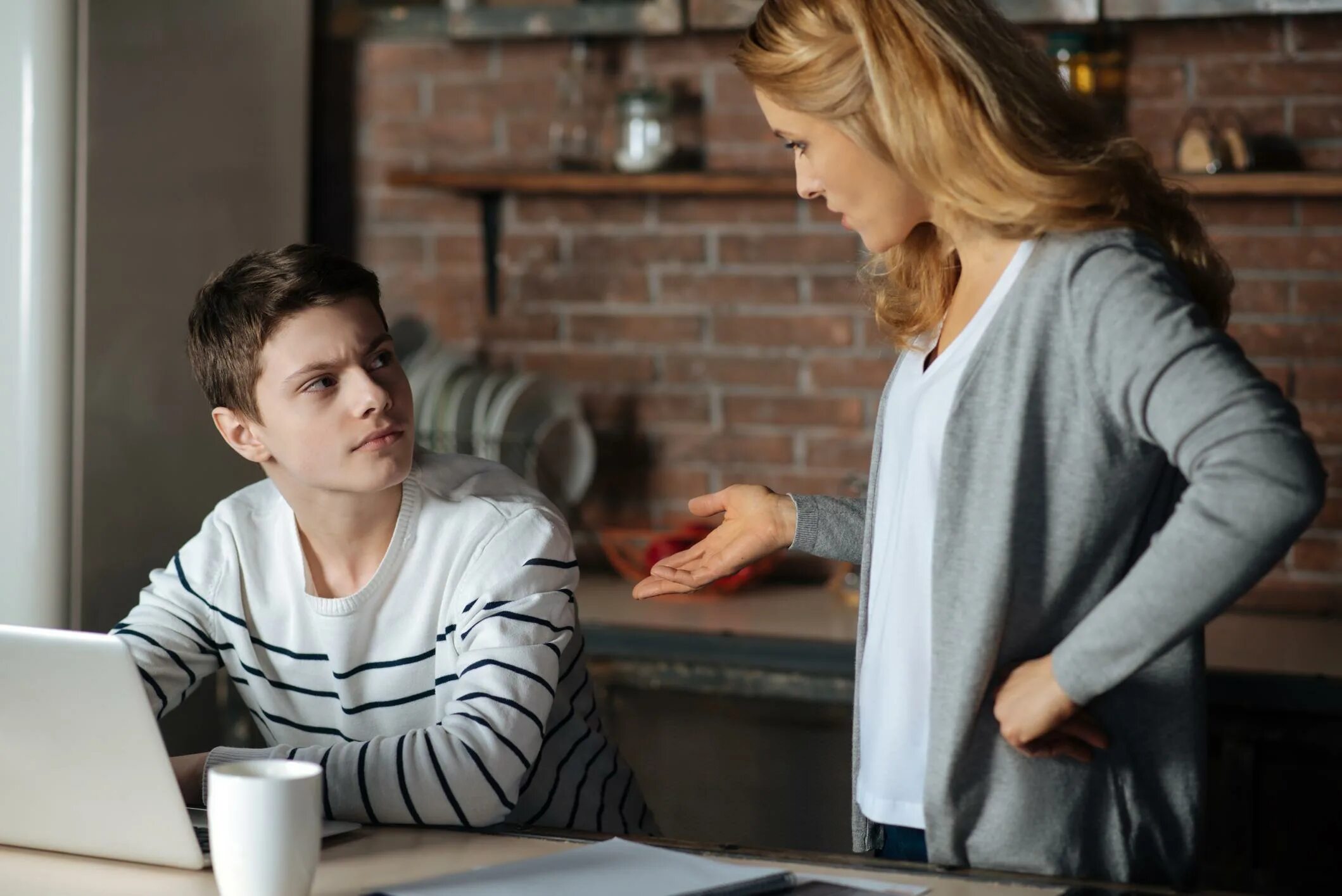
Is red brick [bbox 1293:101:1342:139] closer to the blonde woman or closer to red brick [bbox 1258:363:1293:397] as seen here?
red brick [bbox 1258:363:1293:397]

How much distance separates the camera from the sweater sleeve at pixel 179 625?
1.53 meters

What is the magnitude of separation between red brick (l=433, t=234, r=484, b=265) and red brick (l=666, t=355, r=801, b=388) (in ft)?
1.45

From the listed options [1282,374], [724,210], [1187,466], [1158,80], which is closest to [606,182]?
[724,210]

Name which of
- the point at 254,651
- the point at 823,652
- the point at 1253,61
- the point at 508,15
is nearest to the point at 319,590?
the point at 254,651

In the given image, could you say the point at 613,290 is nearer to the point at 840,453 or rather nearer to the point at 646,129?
the point at 646,129

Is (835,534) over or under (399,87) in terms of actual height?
under

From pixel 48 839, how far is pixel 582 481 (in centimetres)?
159

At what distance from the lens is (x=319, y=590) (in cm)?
156

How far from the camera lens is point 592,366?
277 centimetres

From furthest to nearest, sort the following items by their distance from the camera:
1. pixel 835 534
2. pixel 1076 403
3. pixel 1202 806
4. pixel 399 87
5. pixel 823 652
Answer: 1. pixel 399 87
2. pixel 823 652
3. pixel 835 534
4. pixel 1202 806
5. pixel 1076 403

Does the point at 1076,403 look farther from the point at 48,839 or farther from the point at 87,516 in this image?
the point at 87,516

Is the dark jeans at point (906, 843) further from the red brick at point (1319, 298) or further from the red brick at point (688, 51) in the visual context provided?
the red brick at point (688, 51)

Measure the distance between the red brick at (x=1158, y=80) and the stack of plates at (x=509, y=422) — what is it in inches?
43.8

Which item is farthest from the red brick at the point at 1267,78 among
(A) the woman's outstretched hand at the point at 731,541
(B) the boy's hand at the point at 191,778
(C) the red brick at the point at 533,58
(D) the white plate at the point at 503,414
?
(B) the boy's hand at the point at 191,778
